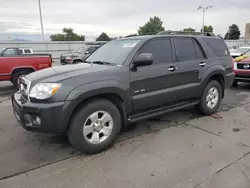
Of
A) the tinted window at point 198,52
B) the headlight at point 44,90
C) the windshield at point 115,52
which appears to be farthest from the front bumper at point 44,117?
the tinted window at point 198,52

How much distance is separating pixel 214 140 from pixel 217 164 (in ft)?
2.66

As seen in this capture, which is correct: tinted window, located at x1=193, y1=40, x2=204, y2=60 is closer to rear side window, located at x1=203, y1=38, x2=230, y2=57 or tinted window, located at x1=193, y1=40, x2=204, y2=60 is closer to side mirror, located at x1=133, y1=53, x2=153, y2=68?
rear side window, located at x1=203, y1=38, x2=230, y2=57

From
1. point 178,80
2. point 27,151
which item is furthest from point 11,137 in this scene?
point 178,80

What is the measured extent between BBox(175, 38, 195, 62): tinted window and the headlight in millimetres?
2444

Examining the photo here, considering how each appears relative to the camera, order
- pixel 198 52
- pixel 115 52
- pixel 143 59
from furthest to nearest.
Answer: pixel 198 52
pixel 115 52
pixel 143 59

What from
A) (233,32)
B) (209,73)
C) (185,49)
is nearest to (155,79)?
(185,49)

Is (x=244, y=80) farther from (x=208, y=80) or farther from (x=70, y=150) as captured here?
(x=70, y=150)

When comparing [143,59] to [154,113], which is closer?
[143,59]

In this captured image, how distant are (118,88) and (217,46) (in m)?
2.96

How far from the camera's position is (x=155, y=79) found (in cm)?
388

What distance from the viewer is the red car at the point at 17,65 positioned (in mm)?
7668

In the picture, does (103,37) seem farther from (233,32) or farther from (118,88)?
(118,88)

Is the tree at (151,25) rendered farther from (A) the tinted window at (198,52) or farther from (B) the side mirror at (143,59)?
(B) the side mirror at (143,59)

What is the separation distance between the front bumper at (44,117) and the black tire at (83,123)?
0.16 meters
